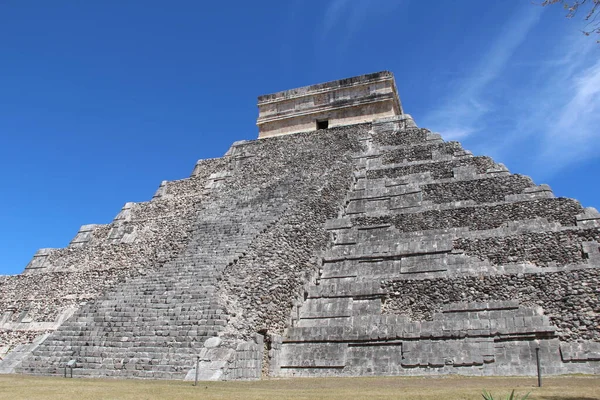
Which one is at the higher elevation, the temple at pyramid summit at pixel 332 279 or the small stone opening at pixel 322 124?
the small stone opening at pixel 322 124

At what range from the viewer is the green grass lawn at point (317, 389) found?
21.5ft

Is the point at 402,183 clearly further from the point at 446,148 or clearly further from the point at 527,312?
the point at 527,312

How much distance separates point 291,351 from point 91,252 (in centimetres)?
760

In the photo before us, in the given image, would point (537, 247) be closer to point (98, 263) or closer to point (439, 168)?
point (439, 168)

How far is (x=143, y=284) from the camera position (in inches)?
474

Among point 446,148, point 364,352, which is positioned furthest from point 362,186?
point 364,352

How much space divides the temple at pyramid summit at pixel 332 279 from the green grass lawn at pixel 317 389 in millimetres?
942

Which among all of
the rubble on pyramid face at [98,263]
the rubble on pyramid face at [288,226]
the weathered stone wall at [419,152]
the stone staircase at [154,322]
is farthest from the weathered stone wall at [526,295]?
the rubble on pyramid face at [98,263]

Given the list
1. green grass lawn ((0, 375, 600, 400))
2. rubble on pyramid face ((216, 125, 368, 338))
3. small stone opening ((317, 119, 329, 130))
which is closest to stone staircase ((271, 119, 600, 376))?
rubble on pyramid face ((216, 125, 368, 338))

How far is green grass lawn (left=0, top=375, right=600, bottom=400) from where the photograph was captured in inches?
257

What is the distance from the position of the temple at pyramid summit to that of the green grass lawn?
3.09ft

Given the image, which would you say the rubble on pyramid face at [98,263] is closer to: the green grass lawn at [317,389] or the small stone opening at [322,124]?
the green grass lawn at [317,389]

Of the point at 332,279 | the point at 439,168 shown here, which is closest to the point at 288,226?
the point at 332,279

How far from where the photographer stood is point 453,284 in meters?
10.8
